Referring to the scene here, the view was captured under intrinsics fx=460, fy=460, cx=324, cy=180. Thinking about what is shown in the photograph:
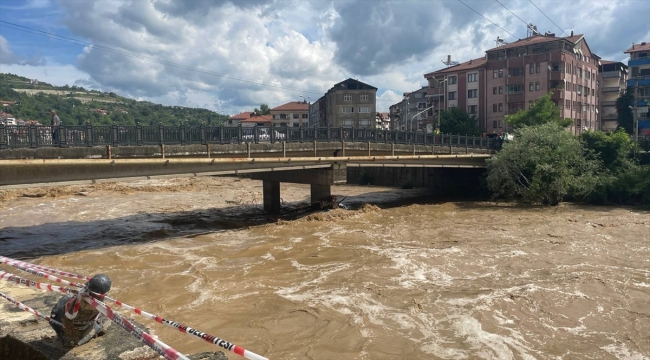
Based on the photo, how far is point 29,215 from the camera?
28.2m

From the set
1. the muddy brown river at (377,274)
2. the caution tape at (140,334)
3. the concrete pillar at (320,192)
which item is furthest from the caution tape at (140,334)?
the concrete pillar at (320,192)

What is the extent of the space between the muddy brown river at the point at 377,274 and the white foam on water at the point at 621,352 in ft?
0.15

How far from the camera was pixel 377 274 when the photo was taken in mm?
14414

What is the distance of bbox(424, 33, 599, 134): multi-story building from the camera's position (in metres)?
59.0

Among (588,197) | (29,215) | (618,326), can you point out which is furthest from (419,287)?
(29,215)

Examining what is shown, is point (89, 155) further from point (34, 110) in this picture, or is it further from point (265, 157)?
point (34, 110)

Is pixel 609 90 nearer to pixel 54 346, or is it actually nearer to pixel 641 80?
pixel 641 80

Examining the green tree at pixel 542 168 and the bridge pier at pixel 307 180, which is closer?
the bridge pier at pixel 307 180

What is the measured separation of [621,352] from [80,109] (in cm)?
15822

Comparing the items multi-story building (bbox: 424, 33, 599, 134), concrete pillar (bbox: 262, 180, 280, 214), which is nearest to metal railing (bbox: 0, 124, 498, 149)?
concrete pillar (bbox: 262, 180, 280, 214)

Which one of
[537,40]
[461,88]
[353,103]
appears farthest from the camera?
[353,103]

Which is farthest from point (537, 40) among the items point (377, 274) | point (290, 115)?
point (290, 115)

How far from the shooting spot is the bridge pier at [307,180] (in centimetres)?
2617

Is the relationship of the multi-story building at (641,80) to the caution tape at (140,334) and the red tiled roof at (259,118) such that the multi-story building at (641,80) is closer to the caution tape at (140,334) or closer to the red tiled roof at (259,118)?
the red tiled roof at (259,118)
